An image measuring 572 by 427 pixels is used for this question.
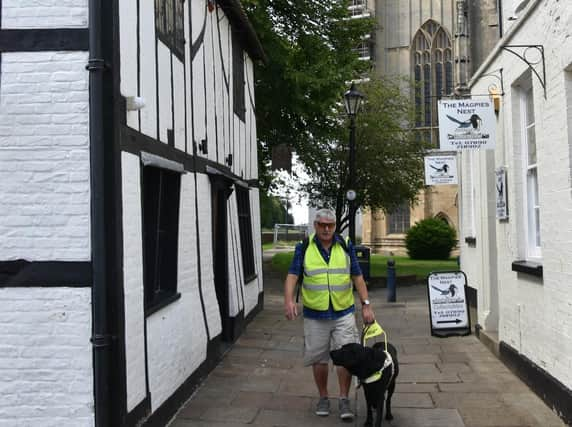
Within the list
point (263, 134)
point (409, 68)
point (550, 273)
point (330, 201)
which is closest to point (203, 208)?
point (550, 273)

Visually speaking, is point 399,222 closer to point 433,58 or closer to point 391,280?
point 433,58

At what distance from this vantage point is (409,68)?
48.6 m

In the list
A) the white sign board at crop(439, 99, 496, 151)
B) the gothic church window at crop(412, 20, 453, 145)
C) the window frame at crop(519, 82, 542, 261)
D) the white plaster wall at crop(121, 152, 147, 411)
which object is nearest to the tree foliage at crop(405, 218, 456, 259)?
the gothic church window at crop(412, 20, 453, 145)

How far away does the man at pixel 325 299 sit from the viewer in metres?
6.07

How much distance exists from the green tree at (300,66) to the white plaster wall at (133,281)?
438 inches

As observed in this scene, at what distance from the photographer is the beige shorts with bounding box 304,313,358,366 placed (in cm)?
611

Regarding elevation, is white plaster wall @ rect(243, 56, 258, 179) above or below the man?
above

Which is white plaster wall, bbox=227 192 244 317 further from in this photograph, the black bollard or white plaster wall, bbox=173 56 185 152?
the black bollard

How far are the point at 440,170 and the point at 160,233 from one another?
646cm

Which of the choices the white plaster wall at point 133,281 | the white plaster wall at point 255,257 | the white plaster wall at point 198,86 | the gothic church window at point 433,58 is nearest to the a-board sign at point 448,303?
the white plaster wall at point 255,257

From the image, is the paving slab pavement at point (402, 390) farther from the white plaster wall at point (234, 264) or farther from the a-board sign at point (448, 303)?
the white plaster wall at point (234, 264)

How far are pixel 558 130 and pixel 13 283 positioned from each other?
4.90 meters

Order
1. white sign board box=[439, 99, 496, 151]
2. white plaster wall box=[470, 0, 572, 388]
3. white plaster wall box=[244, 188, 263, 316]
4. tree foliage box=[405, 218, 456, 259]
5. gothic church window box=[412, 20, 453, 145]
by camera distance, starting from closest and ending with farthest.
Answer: white plaster wall box=[470, 0, 572, 388] < white sign board box=[439, 99, 496, 151] < white plaster wall box=[244, 188, 263, 316] < tree foliage box=[405, 218, 456, 259] < gothic church window box=[412, 20, 453, 145]

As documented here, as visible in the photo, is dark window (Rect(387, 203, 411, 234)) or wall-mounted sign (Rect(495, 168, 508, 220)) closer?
wall-mounted sign (Rect(495, 168, 508, 220))
